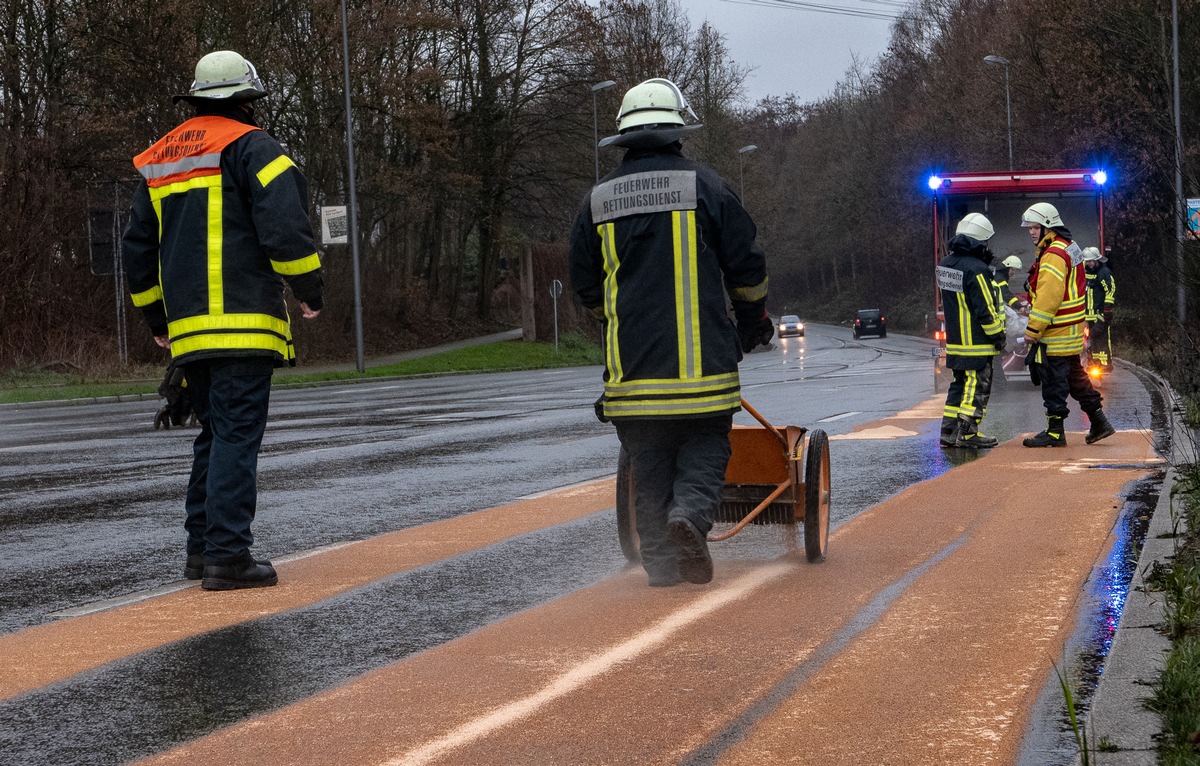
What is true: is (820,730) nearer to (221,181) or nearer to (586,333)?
(221,181)

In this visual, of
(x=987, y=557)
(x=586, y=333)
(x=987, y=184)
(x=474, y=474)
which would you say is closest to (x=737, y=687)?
(x=987, y=557)

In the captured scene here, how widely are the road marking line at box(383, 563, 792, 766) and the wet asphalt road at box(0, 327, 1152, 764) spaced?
66 centimetres

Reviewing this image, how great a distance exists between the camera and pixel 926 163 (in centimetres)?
6538

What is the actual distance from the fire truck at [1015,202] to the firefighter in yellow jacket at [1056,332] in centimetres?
868

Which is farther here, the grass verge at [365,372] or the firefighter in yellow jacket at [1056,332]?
the grass verge at [365,372]

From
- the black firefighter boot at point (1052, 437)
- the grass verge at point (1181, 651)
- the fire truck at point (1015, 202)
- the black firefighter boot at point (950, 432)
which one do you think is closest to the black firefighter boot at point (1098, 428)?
the black firefighter boot at point (1052, 437)

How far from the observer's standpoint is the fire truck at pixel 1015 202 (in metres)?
21.6

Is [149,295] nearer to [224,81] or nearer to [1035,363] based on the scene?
[224,81]

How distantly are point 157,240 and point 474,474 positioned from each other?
188 inches

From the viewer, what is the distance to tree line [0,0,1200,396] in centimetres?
2964

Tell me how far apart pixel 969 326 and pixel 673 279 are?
256 inches

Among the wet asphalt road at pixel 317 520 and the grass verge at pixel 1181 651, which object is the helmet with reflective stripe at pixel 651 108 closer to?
the wet asphalt road at pixel 317 520

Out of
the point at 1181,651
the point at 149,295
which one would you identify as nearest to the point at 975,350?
the point at 149,295

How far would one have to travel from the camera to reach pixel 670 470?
20.3 feet
